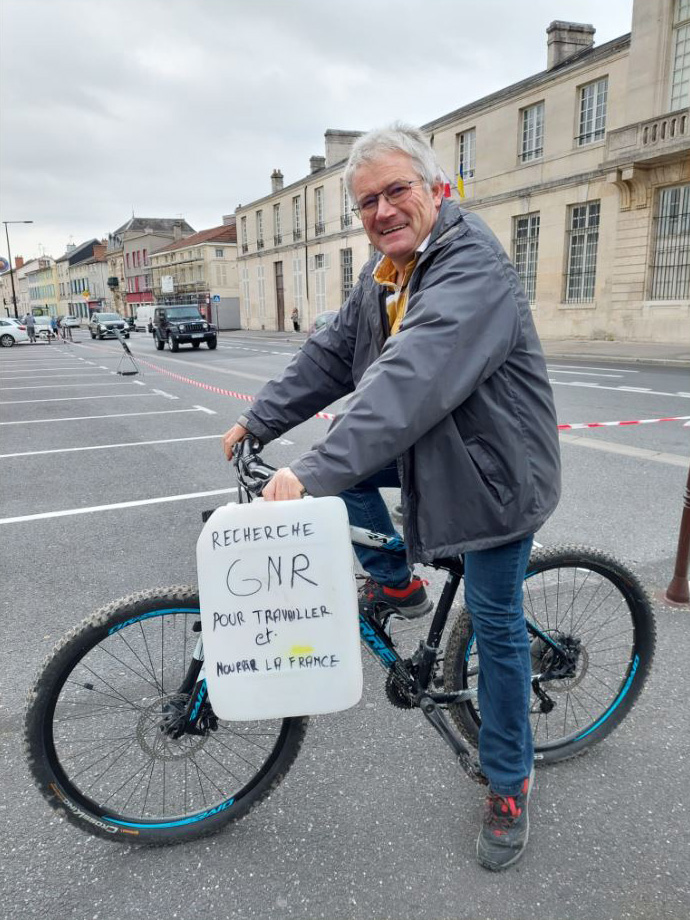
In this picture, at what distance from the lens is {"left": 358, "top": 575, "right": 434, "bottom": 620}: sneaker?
2.17m

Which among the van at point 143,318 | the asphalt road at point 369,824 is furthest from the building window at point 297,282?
the asphalt road at point 369,824

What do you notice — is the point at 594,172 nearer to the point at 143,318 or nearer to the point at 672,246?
the point at 672,246

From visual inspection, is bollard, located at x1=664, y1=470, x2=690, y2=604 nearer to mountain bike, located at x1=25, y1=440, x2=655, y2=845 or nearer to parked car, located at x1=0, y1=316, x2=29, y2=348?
mountain bike, located at x1=25, y1=440, x2=655, y2=845

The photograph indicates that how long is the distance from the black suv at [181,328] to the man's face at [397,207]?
26807mm

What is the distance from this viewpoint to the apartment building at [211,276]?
192ft

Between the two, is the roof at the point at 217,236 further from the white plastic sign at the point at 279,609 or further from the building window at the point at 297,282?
the white plastic sign at the point at 279,609

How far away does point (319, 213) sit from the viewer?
42.4 metres

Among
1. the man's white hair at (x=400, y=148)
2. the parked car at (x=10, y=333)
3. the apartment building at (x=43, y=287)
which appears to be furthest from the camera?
the apartment building at (x=43, y=287)

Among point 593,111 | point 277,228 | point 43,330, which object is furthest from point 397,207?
point 277,228

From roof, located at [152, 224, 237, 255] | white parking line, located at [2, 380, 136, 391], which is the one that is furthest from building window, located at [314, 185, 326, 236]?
white parking line, located at [2, 380, 136, 391]

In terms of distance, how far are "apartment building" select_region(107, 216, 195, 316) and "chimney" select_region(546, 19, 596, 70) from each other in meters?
57.5

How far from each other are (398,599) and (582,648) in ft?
2.26

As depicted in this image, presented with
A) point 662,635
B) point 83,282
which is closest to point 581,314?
point 662,635

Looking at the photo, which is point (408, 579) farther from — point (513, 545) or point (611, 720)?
point (611, 720)
